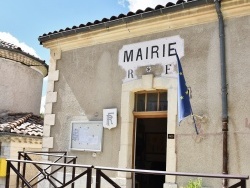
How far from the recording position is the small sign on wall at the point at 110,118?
6.86 metres

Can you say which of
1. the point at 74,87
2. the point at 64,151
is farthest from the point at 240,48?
the point at 64,151

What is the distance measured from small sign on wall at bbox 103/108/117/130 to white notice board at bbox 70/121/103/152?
0.17 meters

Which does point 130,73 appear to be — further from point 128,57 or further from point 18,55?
point 18,55

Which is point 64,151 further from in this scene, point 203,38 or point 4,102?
point 4,102

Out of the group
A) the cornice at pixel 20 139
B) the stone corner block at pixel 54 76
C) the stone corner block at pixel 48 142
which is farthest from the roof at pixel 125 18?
the cornice at pixel 20 139

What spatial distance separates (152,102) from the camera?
677 cm

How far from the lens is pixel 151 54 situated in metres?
6.66

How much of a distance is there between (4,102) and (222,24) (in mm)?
10200

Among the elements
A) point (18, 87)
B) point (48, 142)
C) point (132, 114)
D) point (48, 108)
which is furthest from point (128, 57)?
point (18, 87)

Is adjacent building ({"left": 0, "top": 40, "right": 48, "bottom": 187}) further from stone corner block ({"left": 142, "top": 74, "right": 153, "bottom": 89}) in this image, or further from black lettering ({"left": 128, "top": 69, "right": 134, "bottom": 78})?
stone corner block ({"left": 142, "top": 74, "right": 153, "bottom": 89})

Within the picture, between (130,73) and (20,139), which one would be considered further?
(20,139)

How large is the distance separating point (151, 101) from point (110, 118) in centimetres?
91

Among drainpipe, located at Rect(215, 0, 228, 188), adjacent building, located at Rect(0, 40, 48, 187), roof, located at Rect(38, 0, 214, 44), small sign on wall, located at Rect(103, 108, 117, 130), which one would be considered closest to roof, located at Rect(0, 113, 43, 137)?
adjacent building, located at Rect(0, 40, 48, 187)

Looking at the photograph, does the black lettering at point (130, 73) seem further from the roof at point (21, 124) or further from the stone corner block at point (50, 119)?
the roof at point (21, 124)
